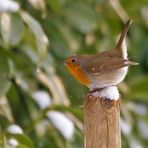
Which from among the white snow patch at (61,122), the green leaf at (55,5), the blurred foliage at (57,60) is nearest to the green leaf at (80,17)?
the blurred foliage at (57,60)

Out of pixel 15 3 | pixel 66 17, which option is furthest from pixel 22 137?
pixel 66 17

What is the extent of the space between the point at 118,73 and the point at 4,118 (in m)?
0.82

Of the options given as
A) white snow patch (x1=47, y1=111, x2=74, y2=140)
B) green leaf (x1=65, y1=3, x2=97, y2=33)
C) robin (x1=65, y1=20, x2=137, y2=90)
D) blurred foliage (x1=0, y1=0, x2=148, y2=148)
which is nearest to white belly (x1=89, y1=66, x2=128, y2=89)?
robin (x1=65, y1=20, x2=137, y2=90)

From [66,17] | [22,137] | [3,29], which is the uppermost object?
[66,17]

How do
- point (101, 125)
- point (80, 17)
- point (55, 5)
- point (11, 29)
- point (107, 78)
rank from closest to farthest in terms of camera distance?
1. point (101, 125)
2. point (107, 78)
3. point (11, 29)
4. point (55, 5)
5. point (80, 17)

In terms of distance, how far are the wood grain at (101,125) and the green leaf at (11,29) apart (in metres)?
0.98

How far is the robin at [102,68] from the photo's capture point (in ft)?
9.84

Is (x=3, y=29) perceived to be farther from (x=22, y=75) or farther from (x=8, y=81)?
(x=22, y=75)

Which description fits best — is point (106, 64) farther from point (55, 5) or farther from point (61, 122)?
point (55, 5)

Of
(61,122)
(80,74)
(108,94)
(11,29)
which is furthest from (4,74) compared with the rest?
(108,94)

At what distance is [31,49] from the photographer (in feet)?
13.0

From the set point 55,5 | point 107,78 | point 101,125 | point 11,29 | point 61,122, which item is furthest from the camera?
point 55,5

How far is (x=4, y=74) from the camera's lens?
3.64m

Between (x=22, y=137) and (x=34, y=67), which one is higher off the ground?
(x=34, y=67)
